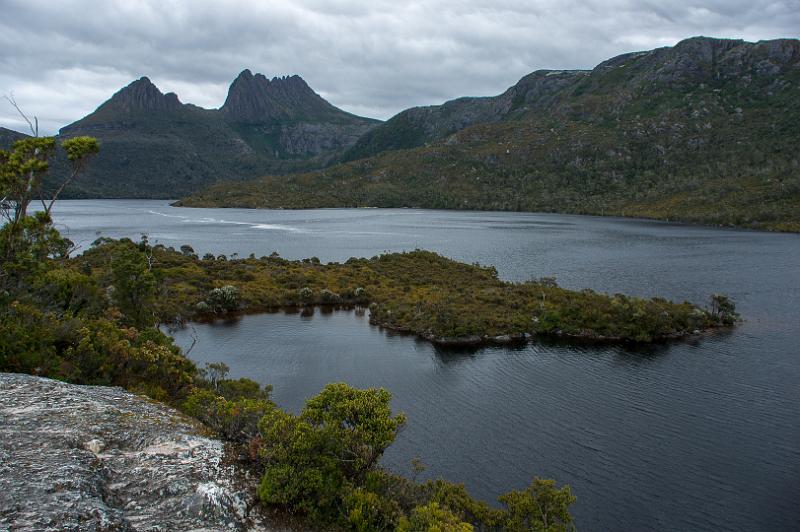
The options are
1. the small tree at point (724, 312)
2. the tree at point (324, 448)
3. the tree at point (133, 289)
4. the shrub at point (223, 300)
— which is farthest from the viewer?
the shrub at point (223, 300)

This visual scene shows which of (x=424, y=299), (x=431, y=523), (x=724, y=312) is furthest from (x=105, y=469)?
(x=724, y=312)

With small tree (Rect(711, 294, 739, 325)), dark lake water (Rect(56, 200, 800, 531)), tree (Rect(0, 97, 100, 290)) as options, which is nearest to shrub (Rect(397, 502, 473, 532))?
dark lake water (Rect(56, 200, 800, 531))

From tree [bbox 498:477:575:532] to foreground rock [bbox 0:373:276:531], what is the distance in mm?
11628

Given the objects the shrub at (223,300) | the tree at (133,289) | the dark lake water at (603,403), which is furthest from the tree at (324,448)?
the shrub at (223,300)

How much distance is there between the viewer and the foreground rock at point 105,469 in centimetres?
1430

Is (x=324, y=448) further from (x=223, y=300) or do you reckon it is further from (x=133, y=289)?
(x=223, y=300)

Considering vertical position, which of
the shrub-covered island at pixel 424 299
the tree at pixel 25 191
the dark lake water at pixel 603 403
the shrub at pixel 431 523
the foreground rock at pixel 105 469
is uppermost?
the tree at pixel 25 191

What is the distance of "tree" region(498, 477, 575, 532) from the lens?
21641 mm

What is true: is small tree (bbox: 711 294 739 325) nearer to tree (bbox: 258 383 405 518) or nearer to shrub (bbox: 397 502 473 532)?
tree (bbox: 258 383 405 518)

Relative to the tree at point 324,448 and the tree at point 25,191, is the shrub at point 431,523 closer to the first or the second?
the tree at point 324,448

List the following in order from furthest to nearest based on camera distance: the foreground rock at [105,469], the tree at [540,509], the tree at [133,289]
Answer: the tree at [133,289]
the tree at [540,509]
the foreground rock at [105,469]

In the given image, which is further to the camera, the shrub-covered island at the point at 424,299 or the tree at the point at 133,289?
the shrub-covered island at the point at 424,299

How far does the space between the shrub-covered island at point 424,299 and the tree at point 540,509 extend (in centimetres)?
3620

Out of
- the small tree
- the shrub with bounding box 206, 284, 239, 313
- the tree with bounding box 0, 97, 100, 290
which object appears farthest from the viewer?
the shrub with bounding box 206, 284, 239, 313
